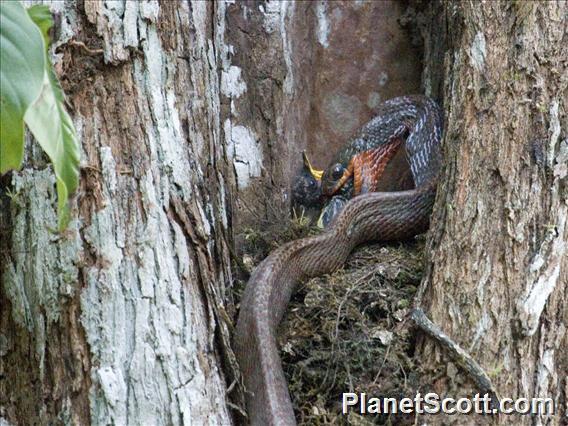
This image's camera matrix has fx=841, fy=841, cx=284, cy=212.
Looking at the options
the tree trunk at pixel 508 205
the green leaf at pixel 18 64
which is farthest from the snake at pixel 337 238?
the green leaf at pixel 18 64

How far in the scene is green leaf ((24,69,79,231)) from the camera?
1958mm

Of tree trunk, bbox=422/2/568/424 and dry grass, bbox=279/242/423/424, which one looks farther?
dry grass, bbox=279/242/423/424

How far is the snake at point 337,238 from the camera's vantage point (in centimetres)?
319

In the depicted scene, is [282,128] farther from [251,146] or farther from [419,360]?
[419,360]

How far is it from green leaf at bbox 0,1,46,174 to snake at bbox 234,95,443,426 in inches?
63.2

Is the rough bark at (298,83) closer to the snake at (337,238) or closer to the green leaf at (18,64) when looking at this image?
the snake at (337,238)

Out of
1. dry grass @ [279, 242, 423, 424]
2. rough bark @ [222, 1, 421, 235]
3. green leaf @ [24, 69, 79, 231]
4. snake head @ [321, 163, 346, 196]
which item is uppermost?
rough bark @ [222, 1, 421, 235]

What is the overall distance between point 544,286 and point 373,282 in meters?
0.84

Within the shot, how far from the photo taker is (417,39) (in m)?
4.77

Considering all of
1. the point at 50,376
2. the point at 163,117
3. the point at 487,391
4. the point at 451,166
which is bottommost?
the point at 487,391

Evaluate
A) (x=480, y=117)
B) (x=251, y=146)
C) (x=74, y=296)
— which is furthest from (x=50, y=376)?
(x=480, y=117)

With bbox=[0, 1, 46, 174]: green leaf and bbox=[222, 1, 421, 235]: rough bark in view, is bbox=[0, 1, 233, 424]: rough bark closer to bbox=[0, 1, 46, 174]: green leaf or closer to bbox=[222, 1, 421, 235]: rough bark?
bbox=[222, 1, 421, 235]: rough bark

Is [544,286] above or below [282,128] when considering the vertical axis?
below

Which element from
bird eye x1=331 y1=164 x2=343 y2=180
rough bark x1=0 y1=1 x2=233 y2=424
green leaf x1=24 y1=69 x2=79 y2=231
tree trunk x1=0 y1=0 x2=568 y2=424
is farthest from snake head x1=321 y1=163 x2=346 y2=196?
green leaf x1=24 y1=69 x2=79 y2=231
